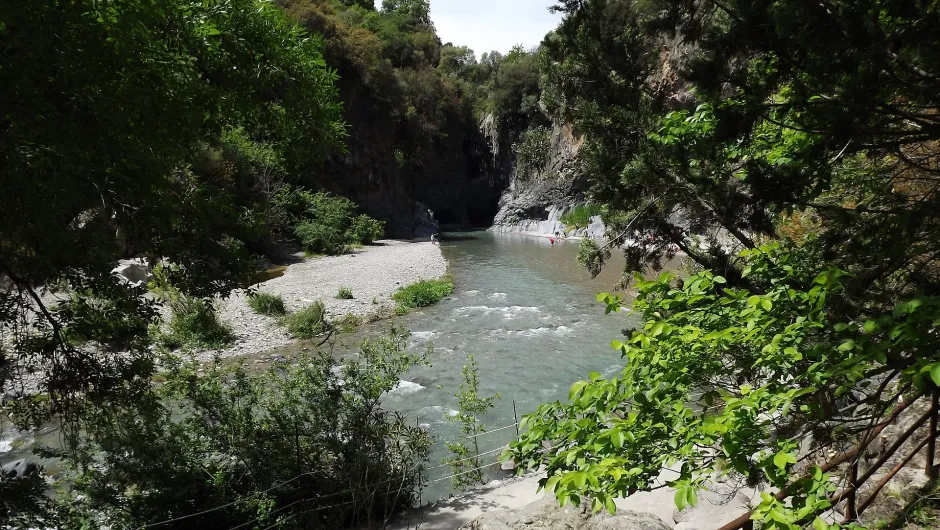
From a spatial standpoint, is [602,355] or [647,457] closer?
[647,457]

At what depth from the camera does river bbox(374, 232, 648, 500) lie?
8883 millimetres

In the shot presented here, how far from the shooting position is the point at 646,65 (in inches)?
236

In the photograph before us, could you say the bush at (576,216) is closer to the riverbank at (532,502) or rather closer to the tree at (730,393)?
the riverbank at (532,502)

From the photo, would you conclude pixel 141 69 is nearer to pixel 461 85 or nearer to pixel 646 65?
pixel 646 65

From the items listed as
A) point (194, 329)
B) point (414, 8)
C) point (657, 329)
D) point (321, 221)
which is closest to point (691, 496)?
point (657, 329)

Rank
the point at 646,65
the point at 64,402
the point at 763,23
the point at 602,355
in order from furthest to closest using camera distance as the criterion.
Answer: the point at 602,355, the point at 646,65, the point at 64,402, the point at 763,23

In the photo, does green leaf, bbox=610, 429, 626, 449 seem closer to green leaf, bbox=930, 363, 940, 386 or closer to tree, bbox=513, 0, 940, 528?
tree, bbox=513, 0, 940, 528

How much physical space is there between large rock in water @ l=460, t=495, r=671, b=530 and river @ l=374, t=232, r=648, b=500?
1.76m

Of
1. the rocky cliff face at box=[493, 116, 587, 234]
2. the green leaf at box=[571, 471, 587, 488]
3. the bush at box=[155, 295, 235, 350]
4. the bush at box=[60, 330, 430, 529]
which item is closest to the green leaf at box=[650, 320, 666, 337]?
the green leaf at box=[571, 471, 587, 488]

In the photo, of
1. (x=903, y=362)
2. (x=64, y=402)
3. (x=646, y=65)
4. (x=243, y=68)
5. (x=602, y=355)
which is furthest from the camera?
(x=602, y=355)

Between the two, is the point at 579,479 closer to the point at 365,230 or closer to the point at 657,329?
the point at 657,329

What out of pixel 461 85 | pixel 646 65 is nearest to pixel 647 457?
pixel 646 65

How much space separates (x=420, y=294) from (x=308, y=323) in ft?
16.7

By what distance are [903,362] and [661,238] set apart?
4012 millimetres
